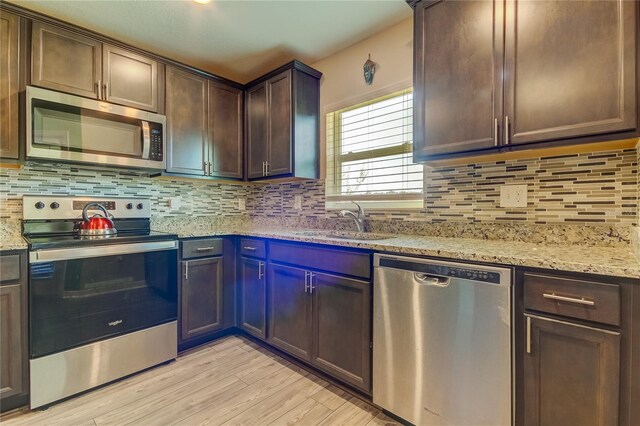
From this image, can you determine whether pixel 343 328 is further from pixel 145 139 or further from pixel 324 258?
pixel 145 139

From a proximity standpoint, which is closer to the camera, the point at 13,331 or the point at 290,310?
the point at 13,331

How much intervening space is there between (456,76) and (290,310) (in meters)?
1.72

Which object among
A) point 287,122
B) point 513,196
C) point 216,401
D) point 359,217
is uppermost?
point 287,122

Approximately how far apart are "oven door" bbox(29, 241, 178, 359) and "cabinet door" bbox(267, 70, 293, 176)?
1.01 m

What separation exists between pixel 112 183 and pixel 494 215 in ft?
8.89

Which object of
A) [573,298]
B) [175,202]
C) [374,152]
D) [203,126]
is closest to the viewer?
[573,298]

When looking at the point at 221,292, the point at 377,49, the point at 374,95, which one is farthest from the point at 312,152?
the point at 221,292

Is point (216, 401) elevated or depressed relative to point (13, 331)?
depressed

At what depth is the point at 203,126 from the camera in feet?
8.50

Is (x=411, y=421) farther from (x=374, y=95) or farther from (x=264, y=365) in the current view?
(x=374, y=95)

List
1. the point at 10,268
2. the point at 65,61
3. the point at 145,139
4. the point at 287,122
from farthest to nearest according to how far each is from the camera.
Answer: the point at 287,122, the point at 145,139, the point at 65,61, the point at 10,268

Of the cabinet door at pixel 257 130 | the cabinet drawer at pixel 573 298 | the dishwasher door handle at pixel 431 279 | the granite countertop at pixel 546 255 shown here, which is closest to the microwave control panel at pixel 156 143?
the cabinet door at pixel 257 130

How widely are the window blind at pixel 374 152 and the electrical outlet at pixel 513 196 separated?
50 cm

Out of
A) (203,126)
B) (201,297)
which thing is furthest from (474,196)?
(203,126)
